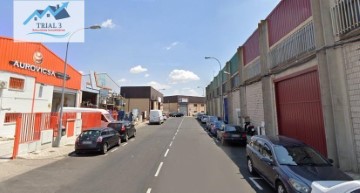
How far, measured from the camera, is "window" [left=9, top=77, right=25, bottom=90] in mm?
20203

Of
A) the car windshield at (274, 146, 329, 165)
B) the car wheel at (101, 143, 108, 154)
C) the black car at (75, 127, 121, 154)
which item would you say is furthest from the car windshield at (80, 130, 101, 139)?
the car windshield at (274, 146, 329, 165)

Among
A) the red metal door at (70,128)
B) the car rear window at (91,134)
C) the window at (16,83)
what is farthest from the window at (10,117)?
the car rear window at (91,134)

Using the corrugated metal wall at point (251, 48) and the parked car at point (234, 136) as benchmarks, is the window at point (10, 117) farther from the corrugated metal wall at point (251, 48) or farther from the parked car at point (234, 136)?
the corrugated metal wall at point (251, 48)

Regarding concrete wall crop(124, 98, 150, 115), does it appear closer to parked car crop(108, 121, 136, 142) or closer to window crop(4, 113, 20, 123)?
parked car crop(108, 121, 136, 142)

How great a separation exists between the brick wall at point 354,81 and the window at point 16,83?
2301 centimetres

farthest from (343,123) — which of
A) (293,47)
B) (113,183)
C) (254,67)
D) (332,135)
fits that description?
(254,67)

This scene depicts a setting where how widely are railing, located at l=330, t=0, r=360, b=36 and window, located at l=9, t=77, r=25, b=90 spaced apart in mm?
22723

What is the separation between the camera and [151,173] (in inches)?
374

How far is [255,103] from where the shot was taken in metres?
21.5

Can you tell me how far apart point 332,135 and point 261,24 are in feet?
37.1

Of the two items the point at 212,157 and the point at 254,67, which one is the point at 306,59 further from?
the point at 254,67

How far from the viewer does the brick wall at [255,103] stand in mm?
20011

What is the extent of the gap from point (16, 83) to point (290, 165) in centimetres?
2232

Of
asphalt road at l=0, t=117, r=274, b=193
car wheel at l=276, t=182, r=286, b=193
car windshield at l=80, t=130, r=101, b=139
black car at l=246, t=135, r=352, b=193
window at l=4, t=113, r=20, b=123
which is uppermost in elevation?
window at l=4, t=113, r=20, b=123
